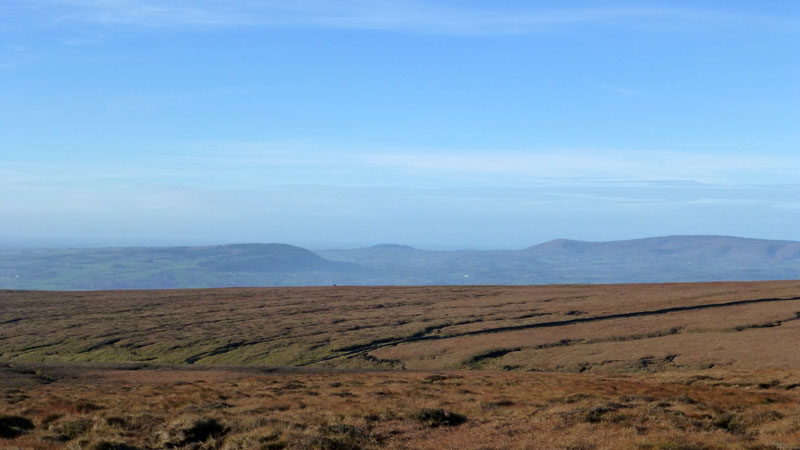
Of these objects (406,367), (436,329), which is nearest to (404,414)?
(406,367)

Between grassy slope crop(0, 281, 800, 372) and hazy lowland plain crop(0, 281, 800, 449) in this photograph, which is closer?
hazy lowland plain crop(0, 281, 800, 449)

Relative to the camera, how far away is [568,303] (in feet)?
245

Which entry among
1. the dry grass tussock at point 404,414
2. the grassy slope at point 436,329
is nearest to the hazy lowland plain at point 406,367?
the dry grass tussock at point 404,414

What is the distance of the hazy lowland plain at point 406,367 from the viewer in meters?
20.2

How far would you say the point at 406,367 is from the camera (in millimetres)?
51000

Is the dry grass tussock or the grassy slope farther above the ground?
the dry grass tussock

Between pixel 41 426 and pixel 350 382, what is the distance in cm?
1648

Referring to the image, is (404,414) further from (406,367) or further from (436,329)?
(436,329)

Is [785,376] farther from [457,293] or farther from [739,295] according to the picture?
[457,293]

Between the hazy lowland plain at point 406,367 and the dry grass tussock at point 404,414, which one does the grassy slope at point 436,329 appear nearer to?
the hazy lowland plain at point 406,367

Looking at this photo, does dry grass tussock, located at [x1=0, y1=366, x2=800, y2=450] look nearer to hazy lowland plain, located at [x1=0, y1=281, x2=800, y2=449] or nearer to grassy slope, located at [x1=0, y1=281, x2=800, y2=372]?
hazy lowland plain, located at [x1=0, y1=281, x2=800, y2=449]

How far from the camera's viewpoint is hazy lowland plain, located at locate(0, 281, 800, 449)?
20234mm

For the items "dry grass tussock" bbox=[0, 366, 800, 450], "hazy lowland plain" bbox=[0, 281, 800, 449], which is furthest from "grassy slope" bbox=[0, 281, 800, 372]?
"dry grass tussock" bbox=[0, 366, 800, 450]

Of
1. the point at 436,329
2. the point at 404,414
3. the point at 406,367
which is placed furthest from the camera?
the point at 436,329
